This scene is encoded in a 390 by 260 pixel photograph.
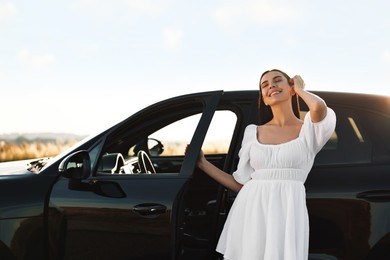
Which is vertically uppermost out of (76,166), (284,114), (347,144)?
(284,114)

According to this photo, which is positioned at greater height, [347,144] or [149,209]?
[347,144]

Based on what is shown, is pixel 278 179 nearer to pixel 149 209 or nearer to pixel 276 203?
pixel 276 203

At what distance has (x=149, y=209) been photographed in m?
3.09

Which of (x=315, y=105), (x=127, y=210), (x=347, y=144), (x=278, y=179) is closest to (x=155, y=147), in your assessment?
(x=127, y=210)

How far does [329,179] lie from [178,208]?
85 cm

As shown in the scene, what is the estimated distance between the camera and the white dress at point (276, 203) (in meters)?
2.53

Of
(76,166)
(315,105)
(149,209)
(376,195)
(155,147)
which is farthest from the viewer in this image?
Answer: (155,147)

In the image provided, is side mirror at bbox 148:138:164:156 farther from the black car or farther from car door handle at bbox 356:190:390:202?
car door handle at bbox 356:190:390:202

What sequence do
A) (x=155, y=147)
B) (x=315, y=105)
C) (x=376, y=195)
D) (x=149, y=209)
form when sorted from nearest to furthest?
(x=315, y=105), (x=376, y=195), (x=149, y=209), (x=155, y=147)

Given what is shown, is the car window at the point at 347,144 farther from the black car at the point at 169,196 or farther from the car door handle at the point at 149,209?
the car door handle at the point at 149,209

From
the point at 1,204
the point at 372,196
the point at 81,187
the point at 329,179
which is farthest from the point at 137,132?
the point at 372,196

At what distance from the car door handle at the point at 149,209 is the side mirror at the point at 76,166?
1.24 feet

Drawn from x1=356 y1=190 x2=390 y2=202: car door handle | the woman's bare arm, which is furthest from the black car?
the woman's bare arm

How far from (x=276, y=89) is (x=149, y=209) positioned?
993 mm
